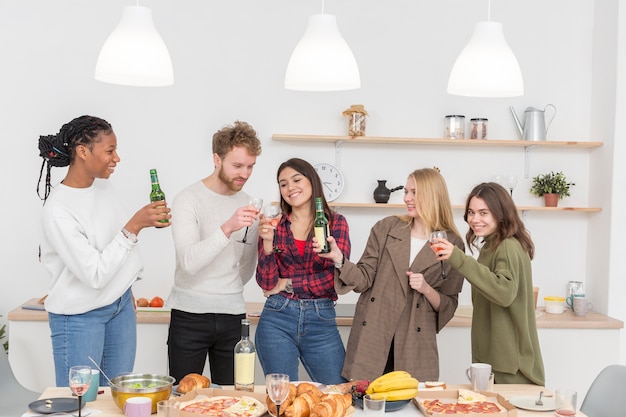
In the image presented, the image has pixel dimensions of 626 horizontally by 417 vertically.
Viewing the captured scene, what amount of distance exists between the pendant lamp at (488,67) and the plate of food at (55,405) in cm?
165

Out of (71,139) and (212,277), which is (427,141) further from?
(71,139)

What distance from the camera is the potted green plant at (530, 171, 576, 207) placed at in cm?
500

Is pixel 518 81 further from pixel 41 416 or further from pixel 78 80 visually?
pixel 78 80

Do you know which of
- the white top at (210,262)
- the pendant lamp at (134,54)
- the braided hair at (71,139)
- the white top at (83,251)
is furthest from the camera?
the white top at (210,262)

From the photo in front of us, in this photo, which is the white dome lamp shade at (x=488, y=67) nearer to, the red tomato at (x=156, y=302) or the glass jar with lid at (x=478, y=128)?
the glass jar with lid at (x=478, y=128)

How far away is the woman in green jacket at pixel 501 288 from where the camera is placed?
3.18m

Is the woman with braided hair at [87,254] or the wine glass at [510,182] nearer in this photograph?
the woman with braided hair at [87,254]

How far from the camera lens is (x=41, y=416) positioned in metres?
2.38

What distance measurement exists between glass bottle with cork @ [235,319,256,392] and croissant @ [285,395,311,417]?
0.90ft

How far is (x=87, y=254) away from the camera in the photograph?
2896 mm

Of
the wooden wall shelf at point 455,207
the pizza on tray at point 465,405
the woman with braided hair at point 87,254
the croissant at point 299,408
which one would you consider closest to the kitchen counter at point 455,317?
the wooden wall shelf at point 455,207

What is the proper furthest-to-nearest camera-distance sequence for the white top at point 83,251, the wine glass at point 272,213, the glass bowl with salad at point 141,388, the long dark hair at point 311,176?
1. the long dark hair at point 311,176
2. the wine glass at point 272,213
3. the white top at point 83,251
4. the glass bowl with salad at point 141,388

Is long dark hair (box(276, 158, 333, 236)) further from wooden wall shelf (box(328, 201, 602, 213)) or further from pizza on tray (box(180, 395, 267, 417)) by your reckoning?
wooden wall shelf (box(328, 201, 602, 213))

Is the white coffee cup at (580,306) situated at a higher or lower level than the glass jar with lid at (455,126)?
lower
